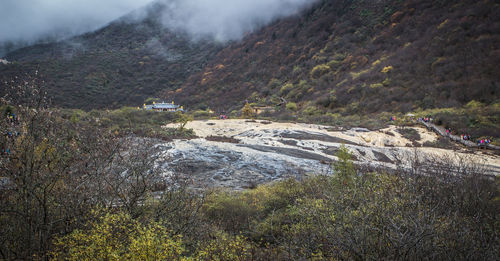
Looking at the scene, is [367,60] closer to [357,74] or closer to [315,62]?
[357,74]

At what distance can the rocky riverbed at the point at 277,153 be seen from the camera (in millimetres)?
9508

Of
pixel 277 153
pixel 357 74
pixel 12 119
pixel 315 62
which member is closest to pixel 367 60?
pixel 357 74

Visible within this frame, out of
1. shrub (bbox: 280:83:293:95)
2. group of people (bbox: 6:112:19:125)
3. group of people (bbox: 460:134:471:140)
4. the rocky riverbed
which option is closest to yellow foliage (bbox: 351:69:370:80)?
shrub (bbox: 280:83:293:95)

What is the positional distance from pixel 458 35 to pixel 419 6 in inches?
584

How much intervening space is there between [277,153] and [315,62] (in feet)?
109

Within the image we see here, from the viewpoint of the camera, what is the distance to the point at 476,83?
20719mm

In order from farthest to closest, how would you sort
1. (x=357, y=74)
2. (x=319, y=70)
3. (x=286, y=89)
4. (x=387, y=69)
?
(x=286, y=89) → (x=319, y=70) → (x=357, y=74) → (x=387, y=69)

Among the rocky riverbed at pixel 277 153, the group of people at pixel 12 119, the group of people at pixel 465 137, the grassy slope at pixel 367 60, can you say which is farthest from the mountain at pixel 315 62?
the group of people at pixel 12 119

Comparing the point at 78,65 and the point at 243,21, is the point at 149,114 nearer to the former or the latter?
the point at 78,65

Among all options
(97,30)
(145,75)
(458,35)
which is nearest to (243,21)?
(145,75)

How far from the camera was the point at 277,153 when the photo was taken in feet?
40.8

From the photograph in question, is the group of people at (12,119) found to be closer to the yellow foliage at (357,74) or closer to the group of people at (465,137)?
the group of people at (465,137)

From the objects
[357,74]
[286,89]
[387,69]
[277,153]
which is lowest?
[277,153]

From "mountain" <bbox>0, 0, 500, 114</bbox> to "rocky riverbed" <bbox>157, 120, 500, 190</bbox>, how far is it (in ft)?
32.6
